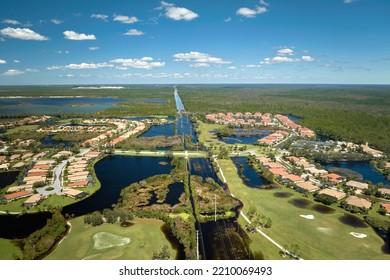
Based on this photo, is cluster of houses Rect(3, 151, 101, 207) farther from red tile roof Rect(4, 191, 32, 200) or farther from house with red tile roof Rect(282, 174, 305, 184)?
house with red tile roof Rect(282, 174, 305, 184)

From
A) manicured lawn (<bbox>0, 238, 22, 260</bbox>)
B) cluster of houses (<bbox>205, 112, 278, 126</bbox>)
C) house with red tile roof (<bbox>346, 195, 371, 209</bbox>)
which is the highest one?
cluster of houses (<bbox>205, 112, 278, 126</bbox>)

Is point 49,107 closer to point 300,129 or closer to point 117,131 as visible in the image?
point 117,131

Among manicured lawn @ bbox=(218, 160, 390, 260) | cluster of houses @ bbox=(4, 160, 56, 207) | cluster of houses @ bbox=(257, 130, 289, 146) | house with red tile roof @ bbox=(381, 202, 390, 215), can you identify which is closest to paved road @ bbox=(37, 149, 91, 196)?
cluster of houses @ bbox=(4, 160, 56, 207)

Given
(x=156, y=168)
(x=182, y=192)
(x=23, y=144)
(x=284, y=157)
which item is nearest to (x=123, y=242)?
(x=182, y=192)

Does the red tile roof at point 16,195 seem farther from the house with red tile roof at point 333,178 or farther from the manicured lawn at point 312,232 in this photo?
the house with red tile roof at point 333,178

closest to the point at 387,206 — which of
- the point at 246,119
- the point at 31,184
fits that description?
the point at 31,184

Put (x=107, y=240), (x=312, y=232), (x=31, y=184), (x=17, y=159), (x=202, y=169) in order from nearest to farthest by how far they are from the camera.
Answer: (x=107, y=240) → (x=312, y=232) → (x=31, y=184) → (x=202, y=169) → (x=17, y=159)

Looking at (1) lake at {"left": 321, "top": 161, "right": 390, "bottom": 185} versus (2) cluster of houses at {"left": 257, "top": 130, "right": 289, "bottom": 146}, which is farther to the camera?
(2) cluster of houses at {"left": 257, "top": 130, "right": 289, "bottom": 146}

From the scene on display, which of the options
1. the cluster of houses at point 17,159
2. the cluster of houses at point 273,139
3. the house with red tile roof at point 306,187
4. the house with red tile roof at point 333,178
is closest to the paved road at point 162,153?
the cluster of houses at point 17,159
